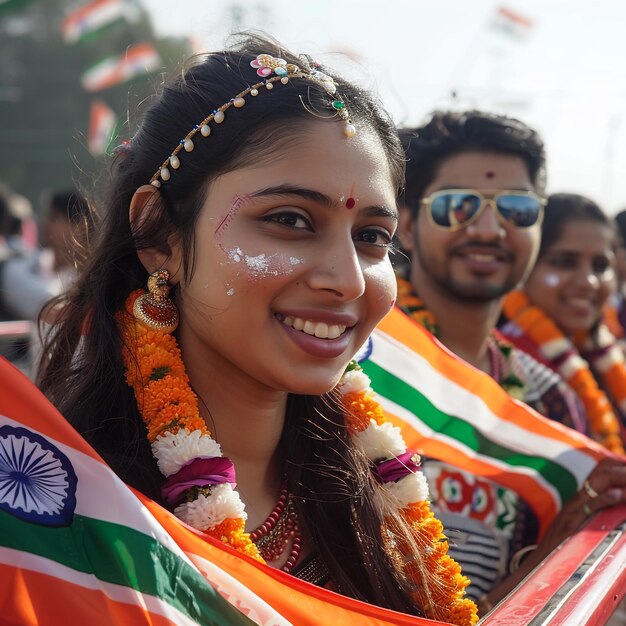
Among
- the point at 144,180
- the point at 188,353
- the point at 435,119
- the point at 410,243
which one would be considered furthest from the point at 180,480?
the point at 435,119

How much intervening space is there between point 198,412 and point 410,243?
1833 millimetres

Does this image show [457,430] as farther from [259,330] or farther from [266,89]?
[266,89]

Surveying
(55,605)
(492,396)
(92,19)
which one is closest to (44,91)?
(92,19)

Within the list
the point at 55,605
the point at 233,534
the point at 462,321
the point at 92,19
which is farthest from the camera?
the point at 92,19

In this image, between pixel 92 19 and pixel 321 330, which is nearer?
pixel 321 330

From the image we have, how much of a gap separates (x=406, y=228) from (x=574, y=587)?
6.30 ft

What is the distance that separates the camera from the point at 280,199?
5.70ft

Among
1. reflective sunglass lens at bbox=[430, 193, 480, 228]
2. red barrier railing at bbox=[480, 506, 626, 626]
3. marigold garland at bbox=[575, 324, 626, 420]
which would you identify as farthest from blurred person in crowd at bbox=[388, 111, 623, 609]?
marigold garland at bbox=[575, 324, 626, 420]

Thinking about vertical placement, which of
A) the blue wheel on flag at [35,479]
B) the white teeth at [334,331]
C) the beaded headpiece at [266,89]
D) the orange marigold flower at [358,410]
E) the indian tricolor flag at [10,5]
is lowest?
the orange marigold flower at [358,410]

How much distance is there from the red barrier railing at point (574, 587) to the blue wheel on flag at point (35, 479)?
82 centimetres

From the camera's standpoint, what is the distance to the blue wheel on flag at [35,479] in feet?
4.47

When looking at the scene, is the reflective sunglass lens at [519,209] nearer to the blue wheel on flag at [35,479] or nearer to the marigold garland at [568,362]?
the marigold garland at [568,362]

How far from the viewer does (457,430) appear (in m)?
2.82

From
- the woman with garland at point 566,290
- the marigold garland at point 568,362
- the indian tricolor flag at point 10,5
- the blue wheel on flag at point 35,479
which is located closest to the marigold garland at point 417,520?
the blue wheel on flag at point 35,479
